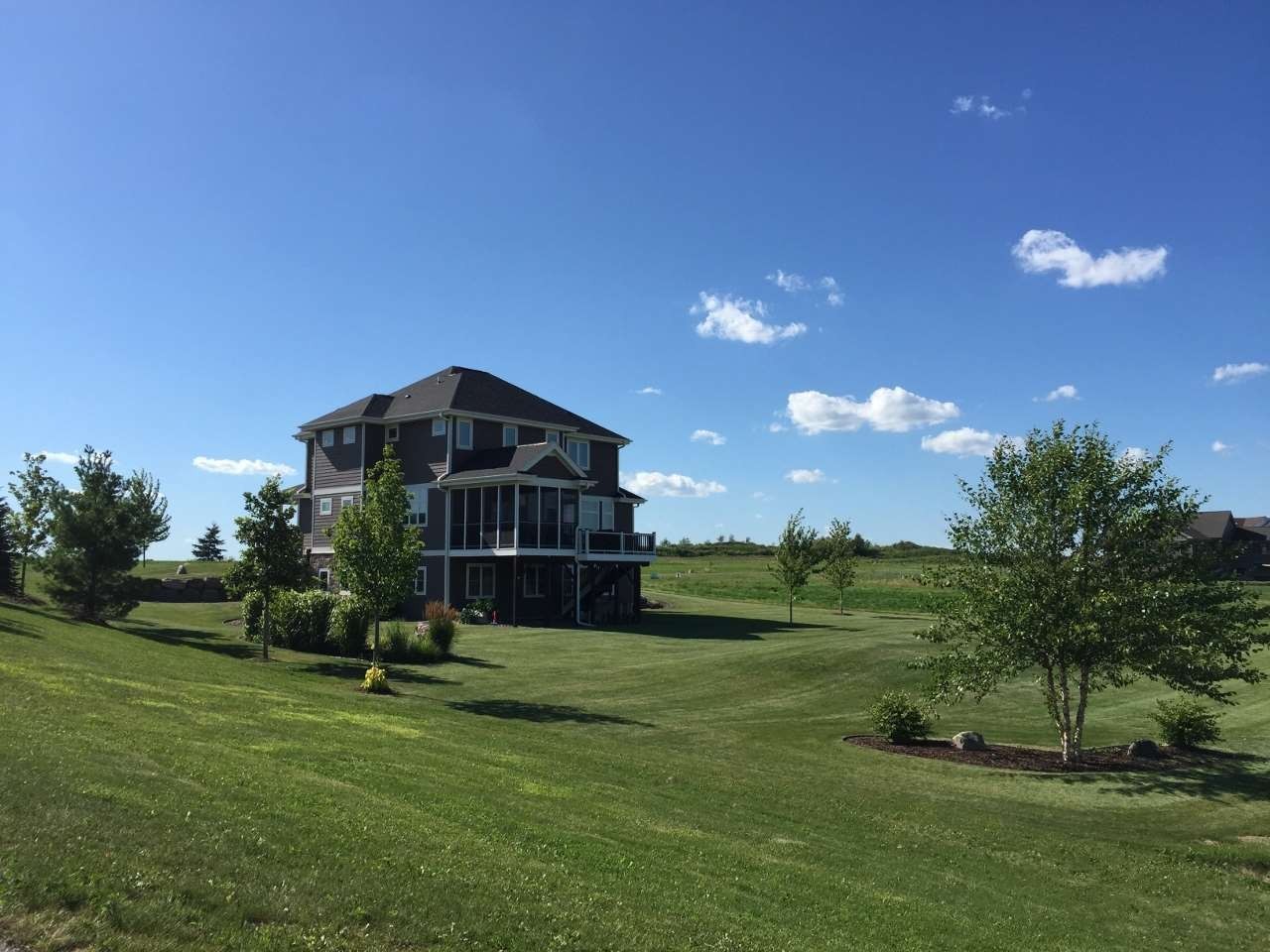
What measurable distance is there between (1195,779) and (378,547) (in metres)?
18.4

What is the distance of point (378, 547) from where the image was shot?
23.6m

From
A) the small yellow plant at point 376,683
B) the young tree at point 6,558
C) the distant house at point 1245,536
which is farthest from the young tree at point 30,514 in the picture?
the distant house at point 1245,536

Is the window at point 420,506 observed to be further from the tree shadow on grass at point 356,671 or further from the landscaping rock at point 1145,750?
the landscaping rock at point 1145,750

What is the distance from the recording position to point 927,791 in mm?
15102

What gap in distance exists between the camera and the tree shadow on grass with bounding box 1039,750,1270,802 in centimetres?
1551

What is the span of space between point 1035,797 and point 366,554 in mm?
16269

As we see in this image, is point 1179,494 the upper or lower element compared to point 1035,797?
upper

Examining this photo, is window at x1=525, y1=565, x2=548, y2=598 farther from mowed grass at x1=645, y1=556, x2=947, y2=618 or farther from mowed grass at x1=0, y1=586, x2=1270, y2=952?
mowed grass at x1=0, y1=586, x2=1270, y2=952

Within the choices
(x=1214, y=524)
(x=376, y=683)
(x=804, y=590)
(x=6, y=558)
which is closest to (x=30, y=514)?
(x=6, y=558)

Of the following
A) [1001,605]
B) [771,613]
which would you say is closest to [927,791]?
[1001,605]

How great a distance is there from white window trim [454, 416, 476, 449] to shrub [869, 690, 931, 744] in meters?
27.9

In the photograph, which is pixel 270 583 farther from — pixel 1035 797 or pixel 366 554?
pixel 1035 797

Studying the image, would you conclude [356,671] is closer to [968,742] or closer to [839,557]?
[968,742]

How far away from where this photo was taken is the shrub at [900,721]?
749 inches
